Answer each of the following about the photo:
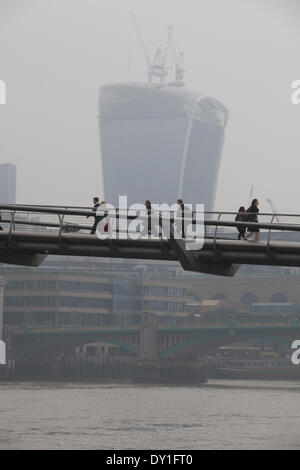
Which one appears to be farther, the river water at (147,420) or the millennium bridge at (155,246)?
the river water at (147,420)

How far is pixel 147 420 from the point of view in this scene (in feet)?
336

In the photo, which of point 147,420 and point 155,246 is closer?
point 155,246

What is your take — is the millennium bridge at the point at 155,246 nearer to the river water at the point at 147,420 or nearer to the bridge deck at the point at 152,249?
the bridge deck at the point at 152,249

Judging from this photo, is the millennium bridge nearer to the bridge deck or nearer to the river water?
the bridge deck

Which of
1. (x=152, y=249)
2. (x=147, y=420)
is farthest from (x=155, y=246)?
(x=147, y=420)

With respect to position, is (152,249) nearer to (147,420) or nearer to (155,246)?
(155,246)

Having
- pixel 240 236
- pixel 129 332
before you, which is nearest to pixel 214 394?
pixel 129 332

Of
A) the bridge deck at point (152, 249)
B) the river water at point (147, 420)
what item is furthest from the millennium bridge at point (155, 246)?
the river water at point (147, 420)

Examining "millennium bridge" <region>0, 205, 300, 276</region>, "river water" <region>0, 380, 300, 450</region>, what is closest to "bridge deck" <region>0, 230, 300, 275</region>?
"millennium bridge" <region>0, 205, 300, 276</region>

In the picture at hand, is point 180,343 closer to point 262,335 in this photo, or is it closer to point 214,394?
point 262,335

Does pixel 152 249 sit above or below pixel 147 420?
above

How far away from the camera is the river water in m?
82.6

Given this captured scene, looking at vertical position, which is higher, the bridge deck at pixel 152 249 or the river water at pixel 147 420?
the bridge deck at pixel 152 249

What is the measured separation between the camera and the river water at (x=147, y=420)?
3250 inches
